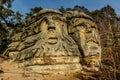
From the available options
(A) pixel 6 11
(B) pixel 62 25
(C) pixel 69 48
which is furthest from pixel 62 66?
(A) pixel 6 11

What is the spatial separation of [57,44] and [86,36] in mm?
1759

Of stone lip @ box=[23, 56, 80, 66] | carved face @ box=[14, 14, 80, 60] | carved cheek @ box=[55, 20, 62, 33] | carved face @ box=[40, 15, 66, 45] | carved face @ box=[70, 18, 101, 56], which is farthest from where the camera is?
carved cheek @ box=[55, 20, 62, 33]

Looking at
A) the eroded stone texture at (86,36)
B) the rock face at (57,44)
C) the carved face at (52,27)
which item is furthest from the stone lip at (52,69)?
the carved face at (52,27)

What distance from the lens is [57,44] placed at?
11.1 meters

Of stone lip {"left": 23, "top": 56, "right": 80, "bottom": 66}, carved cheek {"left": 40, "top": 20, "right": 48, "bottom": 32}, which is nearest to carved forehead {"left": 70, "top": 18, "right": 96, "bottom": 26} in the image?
carved cheek {"left": 40, "top": 20, "right": 48, "bottom": 32}

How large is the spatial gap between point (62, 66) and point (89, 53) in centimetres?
160

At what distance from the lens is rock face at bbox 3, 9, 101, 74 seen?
10.6 m

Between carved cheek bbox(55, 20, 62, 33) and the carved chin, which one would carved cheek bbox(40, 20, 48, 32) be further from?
the carved chin

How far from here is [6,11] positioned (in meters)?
16.6

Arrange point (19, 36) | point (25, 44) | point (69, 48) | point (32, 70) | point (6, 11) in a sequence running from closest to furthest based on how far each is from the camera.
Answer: point (32, 70) < point (69, 48) < point (25, 44) < point (19, 36) < point (6, 11)

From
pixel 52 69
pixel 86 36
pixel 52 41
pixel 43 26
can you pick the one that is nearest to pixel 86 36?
pixel 86 36

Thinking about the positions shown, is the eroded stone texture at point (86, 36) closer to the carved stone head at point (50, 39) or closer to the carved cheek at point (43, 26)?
the carved stone head at point (50, 39)

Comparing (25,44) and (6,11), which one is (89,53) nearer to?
(25,44)

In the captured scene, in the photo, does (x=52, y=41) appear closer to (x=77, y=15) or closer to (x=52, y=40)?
(x=52, y=40)
